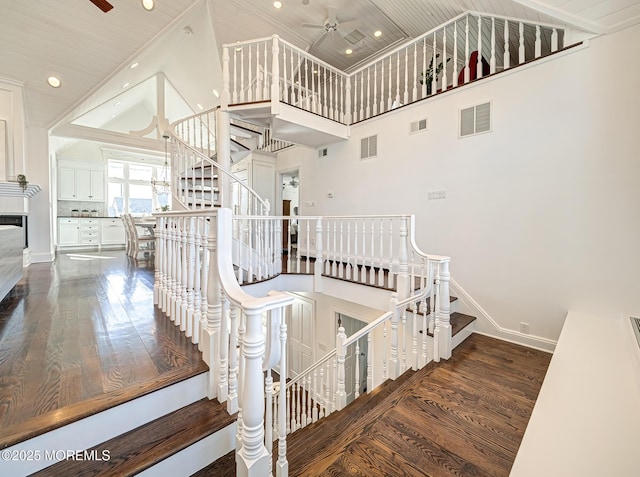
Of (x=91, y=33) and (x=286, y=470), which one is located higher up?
(x=91, y=33)

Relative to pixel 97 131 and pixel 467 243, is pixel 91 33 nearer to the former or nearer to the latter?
pixel 97 131

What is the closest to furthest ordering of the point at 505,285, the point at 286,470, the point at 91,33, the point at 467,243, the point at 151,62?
1. the point at 286,470
2. the point at 505,285
3. the point at 467,243
4. the point at 91,33
5. the point at 151,62

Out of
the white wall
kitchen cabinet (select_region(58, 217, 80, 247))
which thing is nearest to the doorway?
the white wall

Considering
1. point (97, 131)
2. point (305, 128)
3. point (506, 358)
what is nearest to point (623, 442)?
point (506, 358)

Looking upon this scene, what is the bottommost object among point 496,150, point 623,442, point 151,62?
point 623,442

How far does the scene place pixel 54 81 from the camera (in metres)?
4.24

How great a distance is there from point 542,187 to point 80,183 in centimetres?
1004

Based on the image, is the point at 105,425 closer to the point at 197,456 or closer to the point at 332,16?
the point at 197,456

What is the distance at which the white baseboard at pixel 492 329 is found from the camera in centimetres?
286

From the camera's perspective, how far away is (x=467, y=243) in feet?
11.2

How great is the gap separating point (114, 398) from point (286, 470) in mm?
923

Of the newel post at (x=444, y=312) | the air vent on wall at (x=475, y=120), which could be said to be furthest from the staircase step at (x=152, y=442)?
the air vent on wall at (x=475, y=120)

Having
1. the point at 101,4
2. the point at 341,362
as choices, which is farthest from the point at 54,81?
the point at 341,362

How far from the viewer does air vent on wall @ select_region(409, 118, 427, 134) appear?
3.84m
